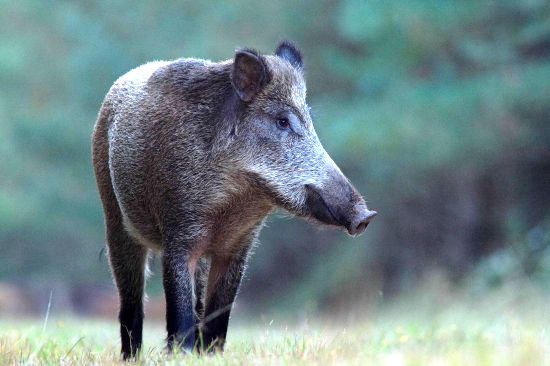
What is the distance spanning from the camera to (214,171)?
5301 millimetres

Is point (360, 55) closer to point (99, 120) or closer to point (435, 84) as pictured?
point (435, 84)

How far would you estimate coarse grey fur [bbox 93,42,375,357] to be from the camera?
5168 millimetres

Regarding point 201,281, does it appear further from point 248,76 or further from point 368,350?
point 368,350

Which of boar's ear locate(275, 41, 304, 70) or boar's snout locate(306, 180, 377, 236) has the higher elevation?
boar's ear locate(275, 41, 304, 70)

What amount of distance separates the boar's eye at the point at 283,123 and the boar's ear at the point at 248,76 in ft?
0.59

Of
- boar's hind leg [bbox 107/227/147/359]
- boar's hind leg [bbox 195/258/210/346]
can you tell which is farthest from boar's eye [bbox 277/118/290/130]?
boar's hind leg [bbox 107/227/147/359]

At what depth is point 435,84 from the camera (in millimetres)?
13305

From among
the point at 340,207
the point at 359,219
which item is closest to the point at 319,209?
the point at 340,207

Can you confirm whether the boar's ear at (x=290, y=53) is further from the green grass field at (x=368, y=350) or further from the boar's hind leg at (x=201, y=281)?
the green grass field at (x=368, y=350)

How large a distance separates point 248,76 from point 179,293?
1.10 metres

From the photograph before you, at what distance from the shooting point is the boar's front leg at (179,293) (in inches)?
201

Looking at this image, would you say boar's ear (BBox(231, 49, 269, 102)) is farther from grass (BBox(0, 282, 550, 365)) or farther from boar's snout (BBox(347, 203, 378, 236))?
grass (BBox(0, 282, 550, 365))

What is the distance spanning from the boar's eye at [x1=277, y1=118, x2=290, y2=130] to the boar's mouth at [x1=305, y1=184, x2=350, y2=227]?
35 cm

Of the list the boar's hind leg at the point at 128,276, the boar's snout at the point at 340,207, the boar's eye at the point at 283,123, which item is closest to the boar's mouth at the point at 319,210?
the boar's snout at the point at 340,207
